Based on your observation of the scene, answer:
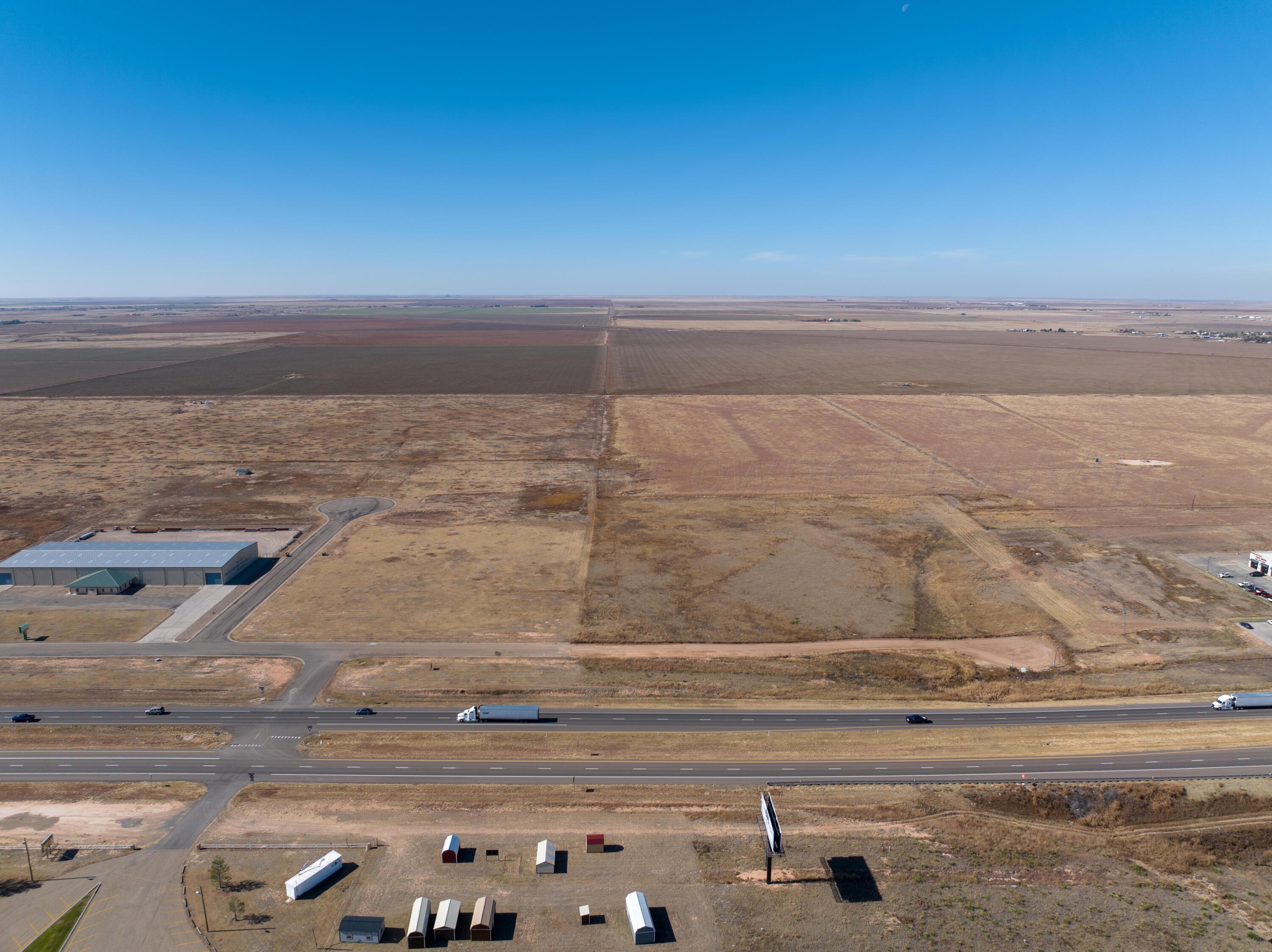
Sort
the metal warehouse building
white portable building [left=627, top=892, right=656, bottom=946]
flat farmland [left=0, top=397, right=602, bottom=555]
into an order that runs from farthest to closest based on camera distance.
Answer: flat farmland [left=0, top=397, right=602, bottom=555], the metal warehouse building, white portable building [left=627, top=892, right=656, bottom=946]

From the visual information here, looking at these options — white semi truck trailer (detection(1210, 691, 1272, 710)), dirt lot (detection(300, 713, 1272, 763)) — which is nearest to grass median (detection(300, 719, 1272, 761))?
dirt lot (detection(300, 713, 1272, 763))

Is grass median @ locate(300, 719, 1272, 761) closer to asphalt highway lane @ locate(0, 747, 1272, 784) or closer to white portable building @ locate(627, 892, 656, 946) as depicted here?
asphalt highway lane @ locate(0, 747, 1272, 784)

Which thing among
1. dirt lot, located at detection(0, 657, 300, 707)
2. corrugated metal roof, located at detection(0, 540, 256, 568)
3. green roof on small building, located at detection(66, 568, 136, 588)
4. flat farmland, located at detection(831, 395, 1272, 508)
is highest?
flat farmland, located at detection(831, 395, 1272, 508)

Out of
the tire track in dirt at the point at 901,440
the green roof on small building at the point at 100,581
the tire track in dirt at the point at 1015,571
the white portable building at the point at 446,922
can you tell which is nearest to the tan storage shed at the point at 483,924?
the white portable building at the point at 446,922

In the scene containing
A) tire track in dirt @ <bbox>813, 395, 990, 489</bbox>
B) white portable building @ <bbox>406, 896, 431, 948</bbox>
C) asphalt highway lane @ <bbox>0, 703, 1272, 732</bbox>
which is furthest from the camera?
tire track in dirt @ <bbox>813, 395, 990, 489</bbox>

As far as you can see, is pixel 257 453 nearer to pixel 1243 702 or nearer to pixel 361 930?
pixel 361 930

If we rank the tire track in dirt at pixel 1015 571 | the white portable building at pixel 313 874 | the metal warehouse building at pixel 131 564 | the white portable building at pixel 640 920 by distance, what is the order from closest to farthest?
the white portable building at pixel 640 920 < the white portable building at pixel 313 874 < the tire track in dirt at pixel 1015 571 < the metal warehouse building at pixel 131 564

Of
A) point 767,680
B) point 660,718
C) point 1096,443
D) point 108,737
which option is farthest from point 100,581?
point 1096,443

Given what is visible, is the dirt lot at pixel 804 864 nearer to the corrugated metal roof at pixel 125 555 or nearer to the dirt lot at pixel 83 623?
the dirt lot at pixel 83 623
